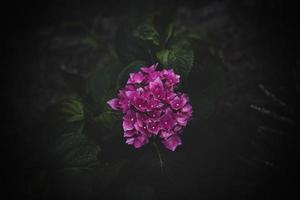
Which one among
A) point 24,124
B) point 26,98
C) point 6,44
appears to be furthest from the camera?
point 6,44

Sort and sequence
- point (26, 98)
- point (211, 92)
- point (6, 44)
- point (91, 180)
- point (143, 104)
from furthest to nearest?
point (6, 44) → point (26, 98) → point (211, 92) → point (91, 180) → point (143, 104)

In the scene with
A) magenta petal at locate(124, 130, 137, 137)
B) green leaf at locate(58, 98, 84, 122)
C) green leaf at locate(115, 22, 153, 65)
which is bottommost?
magenta petal at locate(124, 130, 137, 137)

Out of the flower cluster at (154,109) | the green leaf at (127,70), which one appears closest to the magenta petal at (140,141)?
the flower cluster at (154,109)

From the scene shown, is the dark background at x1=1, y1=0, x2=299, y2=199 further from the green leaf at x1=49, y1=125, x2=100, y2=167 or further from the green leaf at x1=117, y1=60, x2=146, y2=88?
the green leaf at x1=117, y1=60, x2=146, y2=88

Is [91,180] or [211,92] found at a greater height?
[211,92]

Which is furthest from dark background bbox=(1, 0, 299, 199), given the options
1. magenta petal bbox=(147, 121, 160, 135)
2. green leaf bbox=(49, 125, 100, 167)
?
magenta petal bbox=(147, 121, 160, 135)

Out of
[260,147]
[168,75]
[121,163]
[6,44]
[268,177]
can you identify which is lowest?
[268,177]

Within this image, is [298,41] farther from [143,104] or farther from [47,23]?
[47,23]

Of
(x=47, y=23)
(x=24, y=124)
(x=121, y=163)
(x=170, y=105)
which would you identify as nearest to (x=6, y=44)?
(x=47, y=23)

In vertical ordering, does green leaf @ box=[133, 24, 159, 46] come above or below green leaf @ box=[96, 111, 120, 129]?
above
